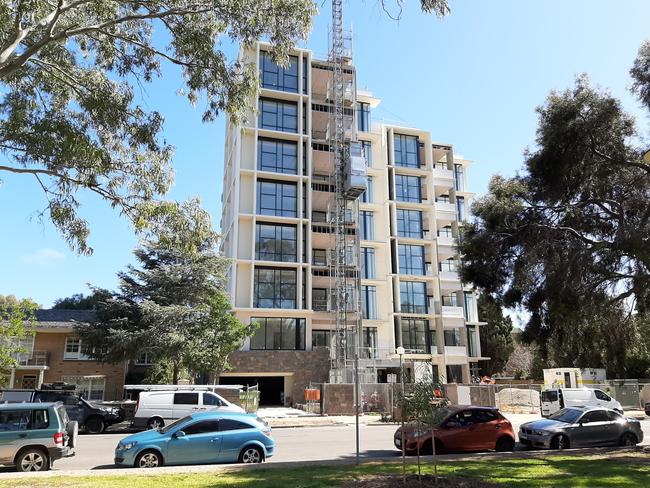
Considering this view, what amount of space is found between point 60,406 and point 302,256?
2850 cm

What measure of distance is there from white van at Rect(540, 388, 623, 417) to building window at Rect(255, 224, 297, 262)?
20978mm

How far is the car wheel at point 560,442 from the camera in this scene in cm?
1683

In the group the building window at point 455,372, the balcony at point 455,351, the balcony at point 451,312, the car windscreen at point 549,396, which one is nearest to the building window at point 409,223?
the balcony at point 451,312

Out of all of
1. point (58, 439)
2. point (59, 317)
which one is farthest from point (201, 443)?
point (59, 317)

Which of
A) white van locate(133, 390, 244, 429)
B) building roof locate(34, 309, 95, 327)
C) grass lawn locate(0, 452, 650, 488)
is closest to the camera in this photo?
grass lawn locate(0, 452, 650, 488)

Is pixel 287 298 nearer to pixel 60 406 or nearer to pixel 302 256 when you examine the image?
pixel 302 256

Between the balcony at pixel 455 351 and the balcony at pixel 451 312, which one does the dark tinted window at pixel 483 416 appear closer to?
the balcony at pixel 455 351

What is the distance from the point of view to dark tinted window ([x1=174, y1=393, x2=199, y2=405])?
2234cm

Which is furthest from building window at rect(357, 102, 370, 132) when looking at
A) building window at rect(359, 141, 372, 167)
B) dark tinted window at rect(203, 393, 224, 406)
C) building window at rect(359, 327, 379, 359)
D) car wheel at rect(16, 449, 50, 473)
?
car wheel at rect(16, 449, 50, 473)

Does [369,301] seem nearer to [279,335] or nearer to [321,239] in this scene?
[321,239]

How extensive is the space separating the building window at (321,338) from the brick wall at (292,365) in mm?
2877

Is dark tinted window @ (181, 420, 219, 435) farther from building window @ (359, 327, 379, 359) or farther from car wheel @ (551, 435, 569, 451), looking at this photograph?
building window @ (359, 327, 379, 359)

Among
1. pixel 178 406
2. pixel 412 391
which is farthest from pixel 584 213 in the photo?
pixel 178 406

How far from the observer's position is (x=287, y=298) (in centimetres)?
Answer: 4116
